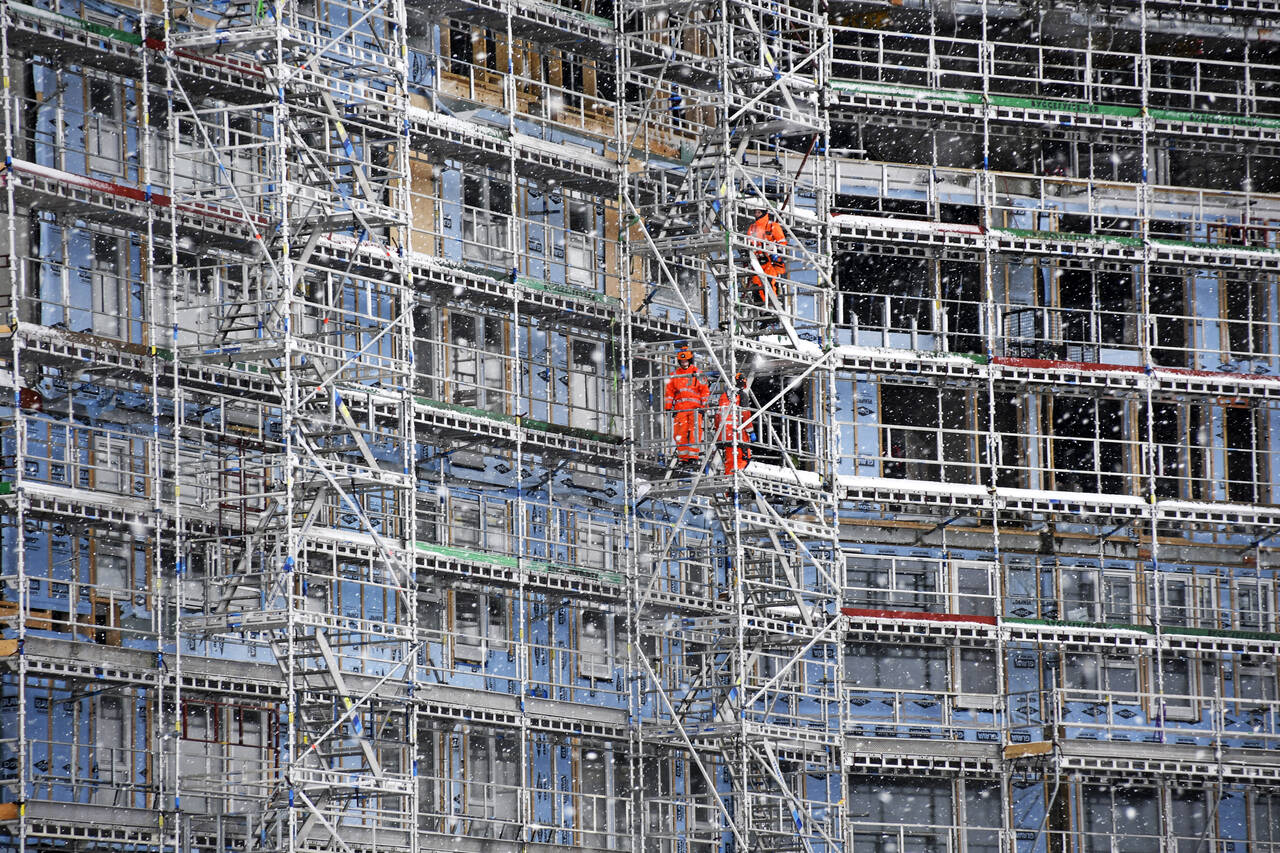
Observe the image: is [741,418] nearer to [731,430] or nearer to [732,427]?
[731,430]

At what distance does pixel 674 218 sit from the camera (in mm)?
45719

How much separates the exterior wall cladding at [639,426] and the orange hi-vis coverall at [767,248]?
0.15 metres

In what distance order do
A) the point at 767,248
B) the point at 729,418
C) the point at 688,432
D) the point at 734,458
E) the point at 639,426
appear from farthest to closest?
the point at 639,426
the point at 688,432
the point at 767,248
the point at 729,418
the point at 734,458

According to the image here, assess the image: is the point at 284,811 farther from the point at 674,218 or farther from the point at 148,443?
the point at 674,218

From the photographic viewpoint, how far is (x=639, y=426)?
46781mm

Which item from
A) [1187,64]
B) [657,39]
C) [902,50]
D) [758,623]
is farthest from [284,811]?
[1187,64]

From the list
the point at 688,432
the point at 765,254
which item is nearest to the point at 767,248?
the point at 765,254

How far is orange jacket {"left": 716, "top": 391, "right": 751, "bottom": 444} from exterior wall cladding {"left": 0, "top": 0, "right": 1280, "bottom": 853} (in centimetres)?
8

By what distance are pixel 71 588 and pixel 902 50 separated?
19676mm

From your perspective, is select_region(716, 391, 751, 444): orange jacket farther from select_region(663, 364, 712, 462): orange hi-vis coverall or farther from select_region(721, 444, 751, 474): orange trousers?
select_region(663, 364, 712, 462): orange hi-vis coverall

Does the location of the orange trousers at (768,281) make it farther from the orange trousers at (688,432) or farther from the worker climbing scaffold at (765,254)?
the orange trousers at (688,432)

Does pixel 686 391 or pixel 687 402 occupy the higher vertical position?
pixel 686 391

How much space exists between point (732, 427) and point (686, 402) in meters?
1.72

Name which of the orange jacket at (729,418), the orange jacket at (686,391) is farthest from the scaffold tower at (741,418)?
the orange jacket at (686,391)
